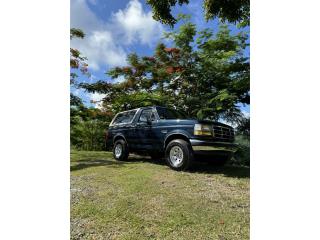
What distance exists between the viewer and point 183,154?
4.34m

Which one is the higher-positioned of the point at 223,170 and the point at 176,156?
the point at 176,156

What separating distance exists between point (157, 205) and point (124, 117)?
3423 millimetres

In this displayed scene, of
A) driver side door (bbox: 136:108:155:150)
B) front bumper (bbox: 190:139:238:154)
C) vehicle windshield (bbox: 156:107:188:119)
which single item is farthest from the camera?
driver side door (bbox: 136:108:155:150)

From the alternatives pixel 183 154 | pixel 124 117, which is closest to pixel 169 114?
pixel 183 154

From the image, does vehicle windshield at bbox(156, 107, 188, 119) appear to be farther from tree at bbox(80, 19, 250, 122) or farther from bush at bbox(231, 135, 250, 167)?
bush at bbox(231, 135, 250, 167)

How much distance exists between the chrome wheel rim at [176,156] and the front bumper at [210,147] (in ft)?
0.81

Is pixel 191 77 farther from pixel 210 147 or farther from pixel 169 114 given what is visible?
pixel 210 147

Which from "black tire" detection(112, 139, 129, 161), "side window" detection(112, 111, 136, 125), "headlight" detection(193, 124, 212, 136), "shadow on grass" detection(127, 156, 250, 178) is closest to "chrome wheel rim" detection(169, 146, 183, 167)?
"shadow on grass" detection(127, 156, 250, 178)

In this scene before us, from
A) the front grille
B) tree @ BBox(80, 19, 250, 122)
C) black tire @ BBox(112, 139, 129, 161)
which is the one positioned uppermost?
tree @ BBox(80, 19, 250, 122)

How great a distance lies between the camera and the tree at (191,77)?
16.0 feet

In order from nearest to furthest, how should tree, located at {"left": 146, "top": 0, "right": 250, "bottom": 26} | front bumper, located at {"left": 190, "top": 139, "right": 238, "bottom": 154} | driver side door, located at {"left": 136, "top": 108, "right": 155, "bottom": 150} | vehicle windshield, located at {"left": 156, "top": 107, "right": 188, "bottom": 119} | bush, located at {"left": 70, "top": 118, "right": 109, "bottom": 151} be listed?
tree, located at {"left": 146, "top": 0, "right": 250, "bottom": 26}
front bumper, located at {"left": 190, "top": 139, "right": 238, "bottom": 154}
vehicle windshield, located at {"left": 156, "top": 107, "right": 188, "bottom": 119}
driver side door, located at {"left": 136, "top": 108, "right": 155, "bottom": 150}
bush, located at {"left": 70, "top": 118, "right": 109, "bottom": 151}

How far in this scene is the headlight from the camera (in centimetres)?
431
